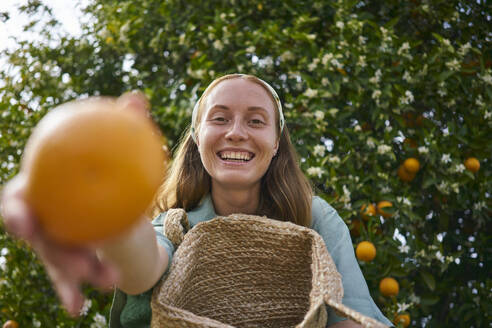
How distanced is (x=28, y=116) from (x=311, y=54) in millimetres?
1260

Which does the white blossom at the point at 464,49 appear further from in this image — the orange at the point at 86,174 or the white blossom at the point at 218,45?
the orange at the point at 86,174

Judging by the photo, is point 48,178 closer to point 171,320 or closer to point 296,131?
point 171,320

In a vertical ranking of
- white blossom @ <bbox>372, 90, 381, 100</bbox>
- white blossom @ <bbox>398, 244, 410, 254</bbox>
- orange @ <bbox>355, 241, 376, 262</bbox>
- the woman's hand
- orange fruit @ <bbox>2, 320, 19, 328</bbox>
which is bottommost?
orange fruit @ <bbox>2, 320, 19, 328</bbox>

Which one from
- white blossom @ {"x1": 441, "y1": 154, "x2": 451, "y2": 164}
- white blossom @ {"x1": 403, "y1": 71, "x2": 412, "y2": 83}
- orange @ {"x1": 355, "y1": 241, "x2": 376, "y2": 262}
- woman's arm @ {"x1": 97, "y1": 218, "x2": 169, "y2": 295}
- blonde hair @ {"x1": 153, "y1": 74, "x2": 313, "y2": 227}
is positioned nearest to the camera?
woman's arm @ {"x1": 97, "y1": 218, "x2": 169, "y2": 295}

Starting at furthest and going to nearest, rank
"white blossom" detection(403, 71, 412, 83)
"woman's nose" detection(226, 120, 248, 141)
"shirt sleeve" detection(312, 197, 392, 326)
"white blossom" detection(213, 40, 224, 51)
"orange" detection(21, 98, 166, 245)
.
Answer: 1. "white blossom" detection(213, 40, 224, 51)
2. "white blossom" detection(403, 71, 412, 83)
3. "woman's nose" detection(226, 120, 248, 141)
4. "shirt sleeve" detection(312, 197, 392, 326)
5. "orange" detection(21, 98, 166, 245)

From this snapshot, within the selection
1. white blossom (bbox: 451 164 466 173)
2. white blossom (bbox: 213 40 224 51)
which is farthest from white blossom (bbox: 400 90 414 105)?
white blossom (bbox: 213 40 224 51)

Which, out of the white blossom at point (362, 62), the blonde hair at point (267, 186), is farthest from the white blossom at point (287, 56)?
the blonde hair at point (267, 186)

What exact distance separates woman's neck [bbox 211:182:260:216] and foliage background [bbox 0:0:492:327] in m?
0.36

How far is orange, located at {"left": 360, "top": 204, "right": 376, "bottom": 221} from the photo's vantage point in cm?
164

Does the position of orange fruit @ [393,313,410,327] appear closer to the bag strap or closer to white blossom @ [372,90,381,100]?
white blossom @ [372,90,381,100]

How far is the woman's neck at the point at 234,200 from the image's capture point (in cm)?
128

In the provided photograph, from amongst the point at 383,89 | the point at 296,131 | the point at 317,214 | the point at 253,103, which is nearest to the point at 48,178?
the point at 253,103

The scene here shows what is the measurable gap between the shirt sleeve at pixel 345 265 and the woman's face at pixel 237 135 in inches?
8.9

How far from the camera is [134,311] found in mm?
974
